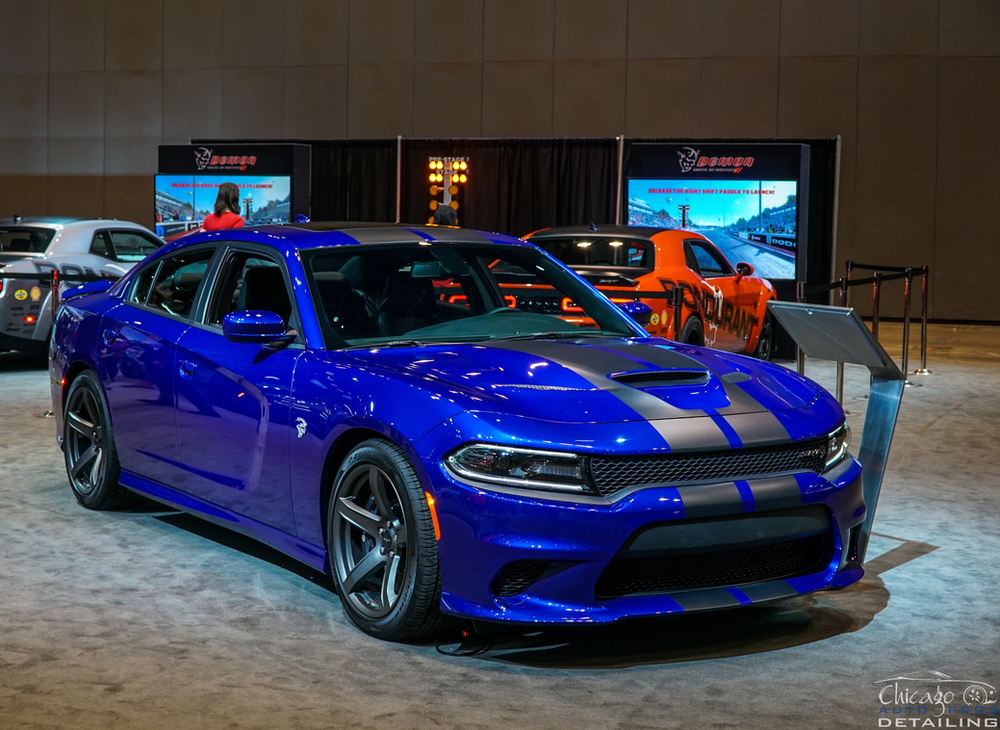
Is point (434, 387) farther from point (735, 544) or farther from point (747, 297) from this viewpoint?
point (747, 297)

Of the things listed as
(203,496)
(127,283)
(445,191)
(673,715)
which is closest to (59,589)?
(203,496)

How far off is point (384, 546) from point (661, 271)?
24.3 ft

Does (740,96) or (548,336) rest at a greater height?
(740,96)

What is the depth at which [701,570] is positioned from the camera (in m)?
3.98

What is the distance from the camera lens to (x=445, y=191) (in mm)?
22312

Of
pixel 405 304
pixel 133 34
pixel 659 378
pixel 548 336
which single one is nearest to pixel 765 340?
pixel 548 336

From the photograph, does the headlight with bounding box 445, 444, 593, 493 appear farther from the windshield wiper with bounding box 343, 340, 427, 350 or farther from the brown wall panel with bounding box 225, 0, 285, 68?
the brown wall panel with bounding box 225, 0, 285, 68

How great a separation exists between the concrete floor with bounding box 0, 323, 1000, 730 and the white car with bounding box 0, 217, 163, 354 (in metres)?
6.31

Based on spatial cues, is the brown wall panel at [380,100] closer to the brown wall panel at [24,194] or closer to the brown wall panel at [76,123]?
the brown wall panel at [76,123]

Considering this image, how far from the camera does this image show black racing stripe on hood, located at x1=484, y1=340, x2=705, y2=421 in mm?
4012

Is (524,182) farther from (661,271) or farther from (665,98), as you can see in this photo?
(661,271)

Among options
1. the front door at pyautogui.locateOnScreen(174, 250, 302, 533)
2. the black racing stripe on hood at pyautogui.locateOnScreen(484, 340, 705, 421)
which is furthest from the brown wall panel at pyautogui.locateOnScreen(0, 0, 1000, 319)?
the black racing stripe on hood at pyautogui.locateOnScreen(484, 340, 705, 421)

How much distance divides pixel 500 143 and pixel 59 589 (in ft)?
59.5

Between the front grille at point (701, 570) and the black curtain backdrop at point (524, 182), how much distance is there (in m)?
17.6
